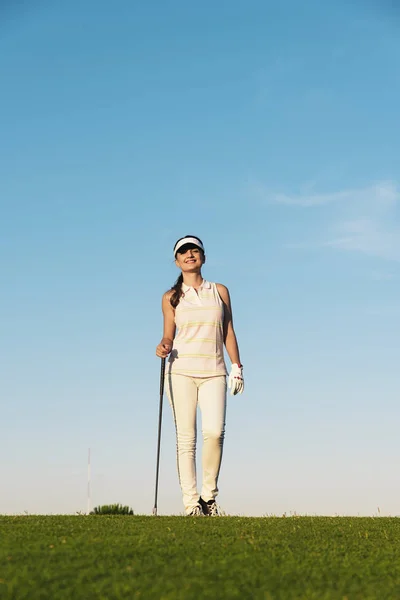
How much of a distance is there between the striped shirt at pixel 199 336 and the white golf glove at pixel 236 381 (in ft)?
0.61

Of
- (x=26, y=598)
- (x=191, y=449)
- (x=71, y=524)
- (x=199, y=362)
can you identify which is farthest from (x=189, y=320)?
(x=26, y=598)

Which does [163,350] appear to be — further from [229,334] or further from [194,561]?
[194,561]

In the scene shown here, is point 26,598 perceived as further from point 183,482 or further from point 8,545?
point 183,482

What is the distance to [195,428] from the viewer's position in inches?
406

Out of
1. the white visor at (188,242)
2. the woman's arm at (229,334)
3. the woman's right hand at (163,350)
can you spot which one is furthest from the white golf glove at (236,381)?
the white visor at (188,242)

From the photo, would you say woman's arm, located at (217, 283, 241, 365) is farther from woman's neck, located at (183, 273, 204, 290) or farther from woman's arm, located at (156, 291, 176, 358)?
woman's arm, located at (156, 291, 176, 358)

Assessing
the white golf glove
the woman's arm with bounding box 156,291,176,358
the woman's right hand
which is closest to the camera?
the woman's right hand

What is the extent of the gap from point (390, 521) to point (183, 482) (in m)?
2.73

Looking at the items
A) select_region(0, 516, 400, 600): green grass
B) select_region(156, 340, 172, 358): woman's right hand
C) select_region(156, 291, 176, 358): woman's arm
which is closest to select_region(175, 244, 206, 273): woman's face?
select_region(156, 291, 176, 358): woman's arm

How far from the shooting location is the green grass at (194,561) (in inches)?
202

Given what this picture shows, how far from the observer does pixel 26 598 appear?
4961 millimetres

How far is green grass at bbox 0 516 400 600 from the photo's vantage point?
5.14 m

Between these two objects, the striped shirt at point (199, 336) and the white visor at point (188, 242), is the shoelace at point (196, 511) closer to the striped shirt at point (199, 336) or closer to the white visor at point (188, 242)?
the striped shirt at point (199, 336)

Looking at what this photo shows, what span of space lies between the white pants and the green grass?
1.66 m
